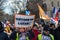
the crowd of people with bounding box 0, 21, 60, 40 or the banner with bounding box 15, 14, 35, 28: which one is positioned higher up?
the banner with bounding box 15, 14, 35, 28

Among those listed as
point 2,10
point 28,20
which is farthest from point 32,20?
point 2,10

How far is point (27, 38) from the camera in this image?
8.64 metres

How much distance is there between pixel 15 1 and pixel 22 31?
3456 cm

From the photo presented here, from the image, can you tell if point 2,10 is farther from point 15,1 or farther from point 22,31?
point 22,31

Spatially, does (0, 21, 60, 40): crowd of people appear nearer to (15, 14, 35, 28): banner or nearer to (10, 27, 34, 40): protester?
(10, 27, 34, 40): protester

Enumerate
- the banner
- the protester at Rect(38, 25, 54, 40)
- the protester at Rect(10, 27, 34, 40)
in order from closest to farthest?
1. the protester at Rect(10, 27, 34, 40)
2. the protester at Rect(38, 25, 54, 40)
3. the banner

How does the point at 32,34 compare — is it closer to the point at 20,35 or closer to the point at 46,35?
the point at 46,35

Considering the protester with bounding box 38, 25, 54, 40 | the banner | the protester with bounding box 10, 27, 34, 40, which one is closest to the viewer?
the protester with bounding box 10, 27, 34, 40

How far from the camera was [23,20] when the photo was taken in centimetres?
909

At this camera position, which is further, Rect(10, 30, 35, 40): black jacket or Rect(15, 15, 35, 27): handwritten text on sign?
Rect(15, 15, 35, 27): handwritten text on sign

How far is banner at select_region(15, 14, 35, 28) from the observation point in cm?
897

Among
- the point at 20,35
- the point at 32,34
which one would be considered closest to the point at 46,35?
the point at 32,34

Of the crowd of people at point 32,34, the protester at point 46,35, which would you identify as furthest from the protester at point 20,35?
the protester at point 46,35

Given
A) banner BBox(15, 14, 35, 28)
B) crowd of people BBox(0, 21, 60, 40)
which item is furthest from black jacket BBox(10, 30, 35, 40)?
banner BBox(15, 14, 35, 28)
